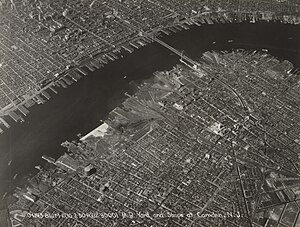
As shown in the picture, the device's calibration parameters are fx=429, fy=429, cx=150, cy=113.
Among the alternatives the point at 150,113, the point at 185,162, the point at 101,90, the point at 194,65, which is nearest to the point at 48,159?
the point at 101,90

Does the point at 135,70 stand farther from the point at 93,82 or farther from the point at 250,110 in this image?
the point at 250,110

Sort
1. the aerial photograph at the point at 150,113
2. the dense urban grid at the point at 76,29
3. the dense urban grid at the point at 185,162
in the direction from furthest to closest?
the dense urban grid at the point at 76,29
the aerial photograph at the point at 150,113
the dense urban grid at the point at 185,162

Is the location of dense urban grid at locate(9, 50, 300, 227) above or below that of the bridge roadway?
below

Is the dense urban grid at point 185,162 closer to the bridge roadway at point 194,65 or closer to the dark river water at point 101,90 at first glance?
the bridge roadway at point 194,65

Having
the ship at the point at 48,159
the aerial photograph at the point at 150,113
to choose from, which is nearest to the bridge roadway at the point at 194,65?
the aerial photograph at the point at 150,113

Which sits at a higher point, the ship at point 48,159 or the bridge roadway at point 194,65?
the bridge roadway at point 194,65

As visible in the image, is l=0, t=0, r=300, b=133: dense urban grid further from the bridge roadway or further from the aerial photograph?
the bridge roadway

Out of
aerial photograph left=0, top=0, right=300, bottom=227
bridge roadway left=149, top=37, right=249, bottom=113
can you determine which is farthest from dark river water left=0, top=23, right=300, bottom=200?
bridge roadway left=149, top=37, right=249, bottom=113
